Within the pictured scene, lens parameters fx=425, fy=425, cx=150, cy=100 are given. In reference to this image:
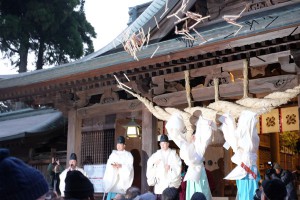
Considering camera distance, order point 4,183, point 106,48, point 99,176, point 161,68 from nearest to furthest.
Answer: point 4,183
point 161,68
point 99,176
point 106,48

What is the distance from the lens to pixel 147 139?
351 inches

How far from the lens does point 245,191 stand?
22.4 ft

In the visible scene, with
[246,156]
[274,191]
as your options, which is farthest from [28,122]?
[274,191]

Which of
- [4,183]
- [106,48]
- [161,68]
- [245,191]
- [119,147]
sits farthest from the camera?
[106,48]

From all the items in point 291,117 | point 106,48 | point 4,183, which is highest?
point 106,48

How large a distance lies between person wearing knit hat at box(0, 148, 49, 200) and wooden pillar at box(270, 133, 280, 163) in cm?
1170

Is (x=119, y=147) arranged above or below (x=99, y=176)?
above

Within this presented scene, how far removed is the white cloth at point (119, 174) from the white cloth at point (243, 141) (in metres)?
2.53

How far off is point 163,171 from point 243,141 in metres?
1.84

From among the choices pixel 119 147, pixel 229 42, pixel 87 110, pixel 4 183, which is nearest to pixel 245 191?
pixel 229 42

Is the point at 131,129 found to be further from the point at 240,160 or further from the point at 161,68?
the point at 240,160

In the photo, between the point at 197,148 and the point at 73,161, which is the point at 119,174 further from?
the point at 197,148

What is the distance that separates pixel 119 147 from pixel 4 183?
24.2 ft

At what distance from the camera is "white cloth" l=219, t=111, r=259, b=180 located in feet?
22.4
